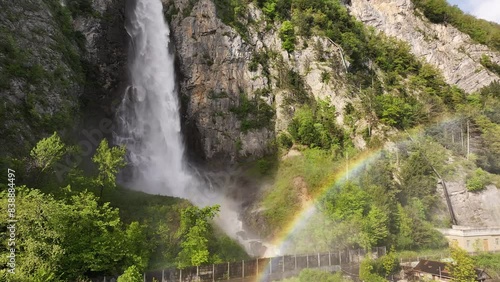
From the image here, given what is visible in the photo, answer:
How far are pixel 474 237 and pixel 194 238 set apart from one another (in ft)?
133

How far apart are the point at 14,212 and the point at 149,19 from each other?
47.8m

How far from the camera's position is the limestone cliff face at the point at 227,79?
58.8m

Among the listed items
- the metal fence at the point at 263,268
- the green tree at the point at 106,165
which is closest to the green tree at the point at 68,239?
the metal fence at the point at 263,268

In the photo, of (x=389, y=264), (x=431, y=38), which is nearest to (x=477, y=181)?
(x=389, y=264)

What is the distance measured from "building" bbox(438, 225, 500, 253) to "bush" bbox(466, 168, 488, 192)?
6447 mm

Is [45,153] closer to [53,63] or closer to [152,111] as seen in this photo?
[53,63]

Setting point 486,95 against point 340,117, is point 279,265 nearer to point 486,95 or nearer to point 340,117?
point 340,117

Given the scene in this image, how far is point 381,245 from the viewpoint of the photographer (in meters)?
45.7

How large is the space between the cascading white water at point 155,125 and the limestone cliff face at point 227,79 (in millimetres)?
2762

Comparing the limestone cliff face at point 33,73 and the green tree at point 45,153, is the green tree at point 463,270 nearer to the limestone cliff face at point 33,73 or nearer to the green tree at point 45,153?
the green tree at point 45,153

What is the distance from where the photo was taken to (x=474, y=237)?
51.2 meters

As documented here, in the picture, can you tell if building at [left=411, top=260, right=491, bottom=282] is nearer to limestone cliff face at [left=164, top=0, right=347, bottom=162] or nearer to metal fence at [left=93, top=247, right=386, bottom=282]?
metal fence at [left=93, top=247, right=386, bottom=282]

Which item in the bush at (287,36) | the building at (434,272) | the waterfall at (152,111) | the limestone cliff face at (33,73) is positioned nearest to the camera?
the limestone cliff face at (33,73)

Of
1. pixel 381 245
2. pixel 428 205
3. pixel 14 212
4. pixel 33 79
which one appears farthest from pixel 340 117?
pixel 14 212
